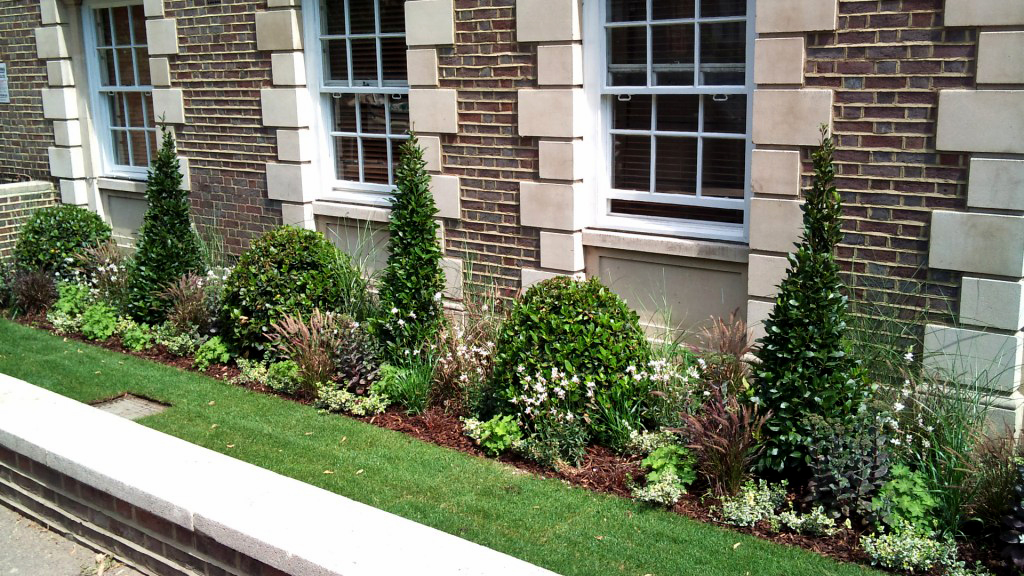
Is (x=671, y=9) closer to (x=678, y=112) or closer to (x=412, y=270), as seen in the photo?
(x=678, y=112)

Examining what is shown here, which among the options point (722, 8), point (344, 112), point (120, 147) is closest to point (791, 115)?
point (722, 8)

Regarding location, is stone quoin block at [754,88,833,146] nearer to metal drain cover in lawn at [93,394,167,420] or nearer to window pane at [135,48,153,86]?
metal drain cover in lawn at [93,394,167,420]

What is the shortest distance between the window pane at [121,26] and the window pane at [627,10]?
715 cm

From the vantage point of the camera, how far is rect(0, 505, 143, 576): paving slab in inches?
197

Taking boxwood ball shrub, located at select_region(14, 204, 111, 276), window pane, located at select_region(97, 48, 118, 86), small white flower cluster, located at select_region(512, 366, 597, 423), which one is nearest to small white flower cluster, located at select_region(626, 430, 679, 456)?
small white flower cluster, located at select_region(512, 366, 597, 423)

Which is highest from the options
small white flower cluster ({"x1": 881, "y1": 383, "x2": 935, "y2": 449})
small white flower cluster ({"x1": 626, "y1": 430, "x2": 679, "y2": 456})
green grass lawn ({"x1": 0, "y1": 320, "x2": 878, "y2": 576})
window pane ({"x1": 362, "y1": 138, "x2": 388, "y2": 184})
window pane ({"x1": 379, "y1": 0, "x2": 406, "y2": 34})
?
window pane ({"x1": 379, "y1": 0, "x2": 406, "y2": 34})

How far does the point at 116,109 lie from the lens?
12.6 metres

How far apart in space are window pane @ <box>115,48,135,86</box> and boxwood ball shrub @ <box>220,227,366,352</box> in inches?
193

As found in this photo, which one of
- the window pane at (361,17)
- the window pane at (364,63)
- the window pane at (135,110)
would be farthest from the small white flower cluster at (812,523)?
the window pane at (135,110)

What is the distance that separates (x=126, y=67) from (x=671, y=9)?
7.86 m

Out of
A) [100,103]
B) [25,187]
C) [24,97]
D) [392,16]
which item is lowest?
[25,187]

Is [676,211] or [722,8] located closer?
[722,8]

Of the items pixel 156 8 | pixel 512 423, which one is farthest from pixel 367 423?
pixel 156 8

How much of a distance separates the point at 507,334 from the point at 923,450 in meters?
2.69
